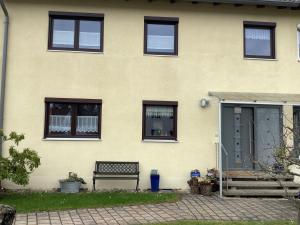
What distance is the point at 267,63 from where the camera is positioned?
46.0 feet

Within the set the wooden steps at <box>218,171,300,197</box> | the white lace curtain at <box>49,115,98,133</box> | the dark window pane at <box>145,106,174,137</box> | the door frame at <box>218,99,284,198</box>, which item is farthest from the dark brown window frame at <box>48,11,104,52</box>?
the wooden steps at <box>218,171,300,197</box>

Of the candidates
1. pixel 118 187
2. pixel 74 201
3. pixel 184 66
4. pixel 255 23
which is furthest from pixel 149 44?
pixel 74 201

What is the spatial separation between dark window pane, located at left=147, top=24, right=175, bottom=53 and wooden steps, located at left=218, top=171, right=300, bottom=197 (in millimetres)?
4763

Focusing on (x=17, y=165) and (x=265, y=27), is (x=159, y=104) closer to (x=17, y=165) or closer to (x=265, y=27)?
(x=265, y=27)

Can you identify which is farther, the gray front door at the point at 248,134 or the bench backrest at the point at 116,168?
the gray front door at the point at 248,134

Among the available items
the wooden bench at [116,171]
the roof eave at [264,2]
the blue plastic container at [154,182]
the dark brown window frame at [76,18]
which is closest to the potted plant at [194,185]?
the blue plastic container at [154,182]

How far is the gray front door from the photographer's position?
13906mm

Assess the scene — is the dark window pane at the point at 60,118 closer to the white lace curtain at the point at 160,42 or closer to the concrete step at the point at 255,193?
the white lace curtain at the point at 160,42

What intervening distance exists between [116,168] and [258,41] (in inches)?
267

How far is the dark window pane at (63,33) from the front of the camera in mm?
13438

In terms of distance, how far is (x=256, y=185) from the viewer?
12539 millimetres

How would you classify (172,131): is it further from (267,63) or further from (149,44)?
(267,63)

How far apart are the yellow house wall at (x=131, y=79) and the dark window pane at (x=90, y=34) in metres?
0.34

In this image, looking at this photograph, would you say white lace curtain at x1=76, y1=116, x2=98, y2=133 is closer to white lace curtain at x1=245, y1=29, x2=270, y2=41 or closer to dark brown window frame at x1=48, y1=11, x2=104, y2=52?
dark brown window frame at x1=48, y1=11, x2=104, y2=52
